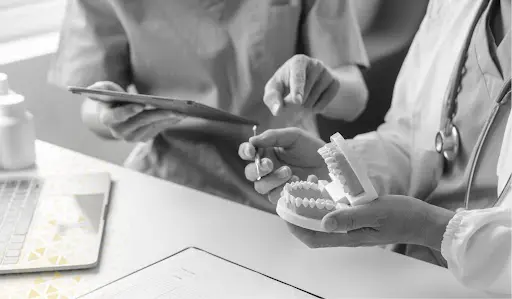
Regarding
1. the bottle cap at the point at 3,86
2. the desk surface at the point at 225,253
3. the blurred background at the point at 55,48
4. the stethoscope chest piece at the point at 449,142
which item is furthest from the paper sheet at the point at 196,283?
the blurred background at the point at 55,48

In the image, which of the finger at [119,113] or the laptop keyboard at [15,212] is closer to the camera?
the laptop keyboard at [15,212]

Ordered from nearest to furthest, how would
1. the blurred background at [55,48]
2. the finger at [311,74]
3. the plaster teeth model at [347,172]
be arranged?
the plaster teeth model at [347,172] < the finger at [311,74] < the blurred background at [55,48]

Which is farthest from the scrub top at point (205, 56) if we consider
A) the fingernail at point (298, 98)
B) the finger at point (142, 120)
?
the fingernail at point (298, 98)

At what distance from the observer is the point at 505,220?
70cm

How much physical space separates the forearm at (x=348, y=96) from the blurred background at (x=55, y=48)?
1.62 ft

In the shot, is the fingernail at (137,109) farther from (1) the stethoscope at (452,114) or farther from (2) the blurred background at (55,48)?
(2) the blurred background at (55,48)

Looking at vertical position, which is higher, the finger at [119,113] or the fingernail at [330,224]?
the fingernail at [330,224]

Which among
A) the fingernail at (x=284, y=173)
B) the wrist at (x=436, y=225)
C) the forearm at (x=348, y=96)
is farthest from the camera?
the forearm at (x=348, y=96)

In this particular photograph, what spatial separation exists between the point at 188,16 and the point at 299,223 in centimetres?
61

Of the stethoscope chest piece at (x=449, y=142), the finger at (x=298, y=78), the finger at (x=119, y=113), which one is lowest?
the finger at (x=119, y=113)

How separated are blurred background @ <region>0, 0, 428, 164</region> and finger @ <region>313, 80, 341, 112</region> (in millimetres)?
664

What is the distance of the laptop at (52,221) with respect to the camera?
791 millimetres

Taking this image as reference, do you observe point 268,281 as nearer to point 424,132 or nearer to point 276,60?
point 424,132

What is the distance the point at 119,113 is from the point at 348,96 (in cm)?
42
